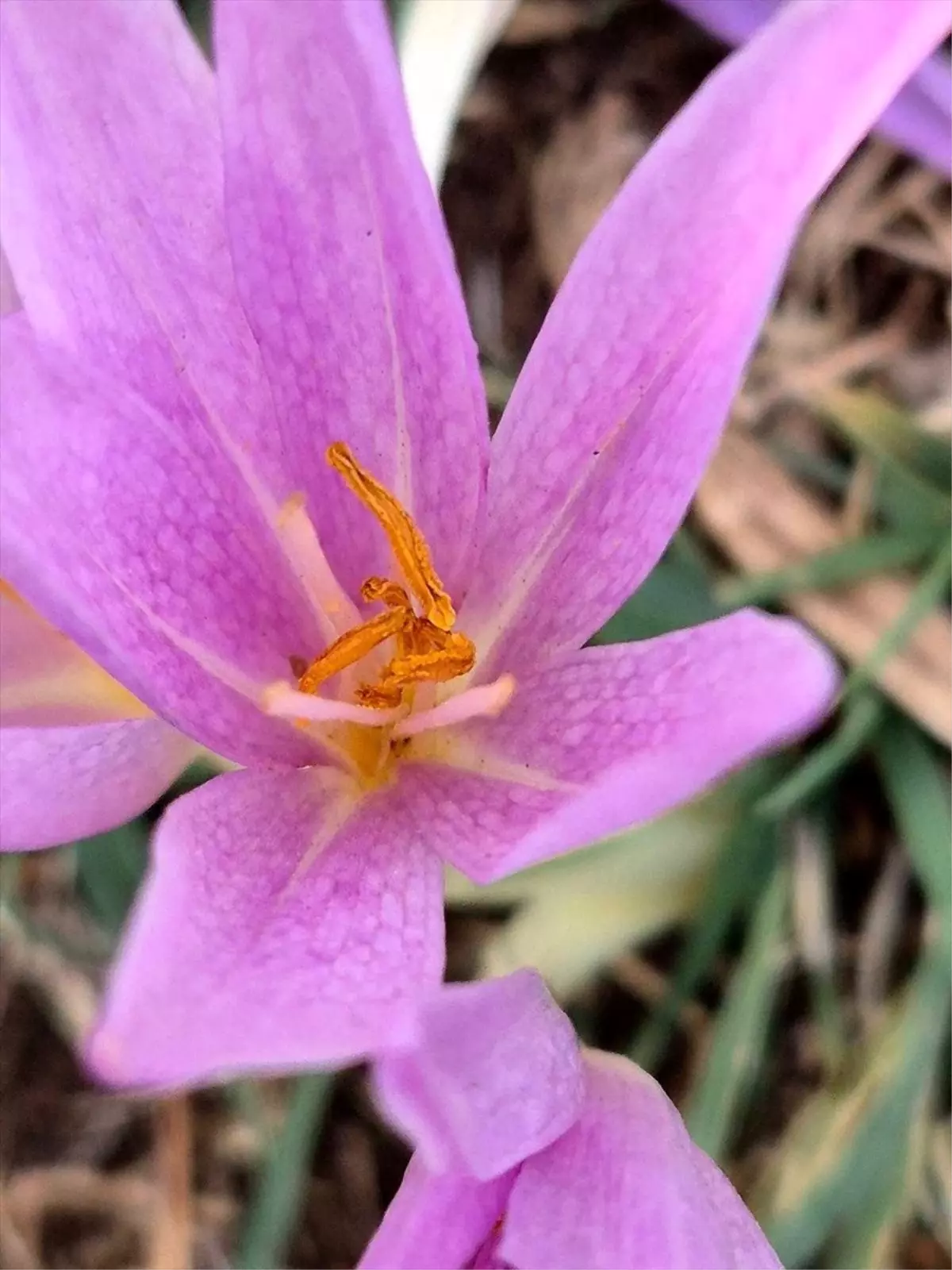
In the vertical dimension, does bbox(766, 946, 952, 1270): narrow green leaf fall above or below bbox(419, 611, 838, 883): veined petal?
below

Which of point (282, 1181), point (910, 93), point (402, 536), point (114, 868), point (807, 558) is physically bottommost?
point (282, 1181)

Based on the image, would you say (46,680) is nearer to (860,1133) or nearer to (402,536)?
(402,536)

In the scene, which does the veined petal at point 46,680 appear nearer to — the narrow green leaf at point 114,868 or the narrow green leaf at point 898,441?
the narrow green leaf at point 114,868

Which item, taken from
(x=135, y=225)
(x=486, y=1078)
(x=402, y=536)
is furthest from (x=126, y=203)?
(x=486, y=1078)

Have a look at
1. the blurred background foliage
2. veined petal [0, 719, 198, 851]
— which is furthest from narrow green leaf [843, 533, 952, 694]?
veined petal [0, 719, 198, 851]

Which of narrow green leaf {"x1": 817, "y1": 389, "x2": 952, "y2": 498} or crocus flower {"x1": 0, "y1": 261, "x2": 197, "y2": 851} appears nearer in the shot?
crocus flower {"x1": 0, "y1": 261, "x2": 197, "y2": 851}

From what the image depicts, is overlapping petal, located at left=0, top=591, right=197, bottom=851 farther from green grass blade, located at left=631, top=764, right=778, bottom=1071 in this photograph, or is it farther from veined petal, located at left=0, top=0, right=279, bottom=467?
green grass blade, located at left=631, top=764, right=778, bottom=1071

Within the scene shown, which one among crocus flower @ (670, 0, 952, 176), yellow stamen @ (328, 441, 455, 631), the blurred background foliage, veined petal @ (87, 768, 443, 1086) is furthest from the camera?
the blurred background foliage
